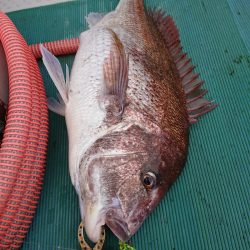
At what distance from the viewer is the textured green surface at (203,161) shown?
155 cm

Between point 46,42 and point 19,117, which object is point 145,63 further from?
point 46,42

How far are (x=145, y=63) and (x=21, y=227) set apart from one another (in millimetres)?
1098

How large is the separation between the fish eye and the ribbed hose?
0.57 m

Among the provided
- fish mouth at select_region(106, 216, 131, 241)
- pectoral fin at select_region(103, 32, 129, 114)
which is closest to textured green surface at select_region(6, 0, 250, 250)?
fish mouth at select_region(106, 216, 131, 241)

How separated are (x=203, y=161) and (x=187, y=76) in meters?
0.53

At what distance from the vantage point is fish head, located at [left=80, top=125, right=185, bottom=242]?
125 cm

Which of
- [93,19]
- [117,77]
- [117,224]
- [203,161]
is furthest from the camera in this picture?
[93,19]

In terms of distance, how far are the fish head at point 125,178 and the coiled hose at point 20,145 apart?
0.95 feet


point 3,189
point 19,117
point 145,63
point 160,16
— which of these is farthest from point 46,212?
point 160,16

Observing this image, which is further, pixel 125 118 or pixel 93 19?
pixel 93 19

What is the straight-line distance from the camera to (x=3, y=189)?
4.14 ft

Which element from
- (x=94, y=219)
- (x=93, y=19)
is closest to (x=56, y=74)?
(x=93, y=19)

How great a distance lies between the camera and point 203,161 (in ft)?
5.75

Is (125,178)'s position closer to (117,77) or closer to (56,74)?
(117,77)
